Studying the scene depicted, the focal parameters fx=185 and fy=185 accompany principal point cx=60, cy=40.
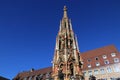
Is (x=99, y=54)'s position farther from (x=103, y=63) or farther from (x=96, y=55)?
(x=103, y=63)

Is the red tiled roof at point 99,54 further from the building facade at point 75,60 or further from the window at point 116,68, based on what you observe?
the window at point 116,68

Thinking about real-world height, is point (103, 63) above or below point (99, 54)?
below

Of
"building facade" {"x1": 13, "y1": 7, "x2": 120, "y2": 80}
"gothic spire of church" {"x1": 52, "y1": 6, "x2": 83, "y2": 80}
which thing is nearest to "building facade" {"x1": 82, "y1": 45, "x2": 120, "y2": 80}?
"building facade" {"x1": 13, "y1": 7, "x2": 120, "y2": 80}

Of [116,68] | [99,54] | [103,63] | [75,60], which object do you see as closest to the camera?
[75,60]

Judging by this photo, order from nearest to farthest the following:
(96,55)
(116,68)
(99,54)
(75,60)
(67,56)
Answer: (75,60) < (67,56) < (116,68) < (99,54) < (96,55)

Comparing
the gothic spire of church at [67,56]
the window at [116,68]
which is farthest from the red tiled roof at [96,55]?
the gothic spire of church at [67,56]

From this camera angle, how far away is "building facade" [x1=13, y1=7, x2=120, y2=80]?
41.7 m

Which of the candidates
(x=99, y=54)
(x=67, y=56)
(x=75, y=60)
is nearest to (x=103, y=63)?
(x=99, y=54)

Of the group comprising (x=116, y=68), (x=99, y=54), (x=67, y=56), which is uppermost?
(x=99, y=54)

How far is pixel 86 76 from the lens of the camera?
5256cm

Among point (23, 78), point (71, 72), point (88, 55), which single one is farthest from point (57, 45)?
point (23, 78)

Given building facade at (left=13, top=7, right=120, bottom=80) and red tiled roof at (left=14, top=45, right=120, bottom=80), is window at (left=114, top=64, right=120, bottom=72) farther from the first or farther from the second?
red tiled roof at (left=14, top=45, right=120, bottom=80)

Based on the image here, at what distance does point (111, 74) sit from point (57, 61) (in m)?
15.5

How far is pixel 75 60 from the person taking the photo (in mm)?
42500
